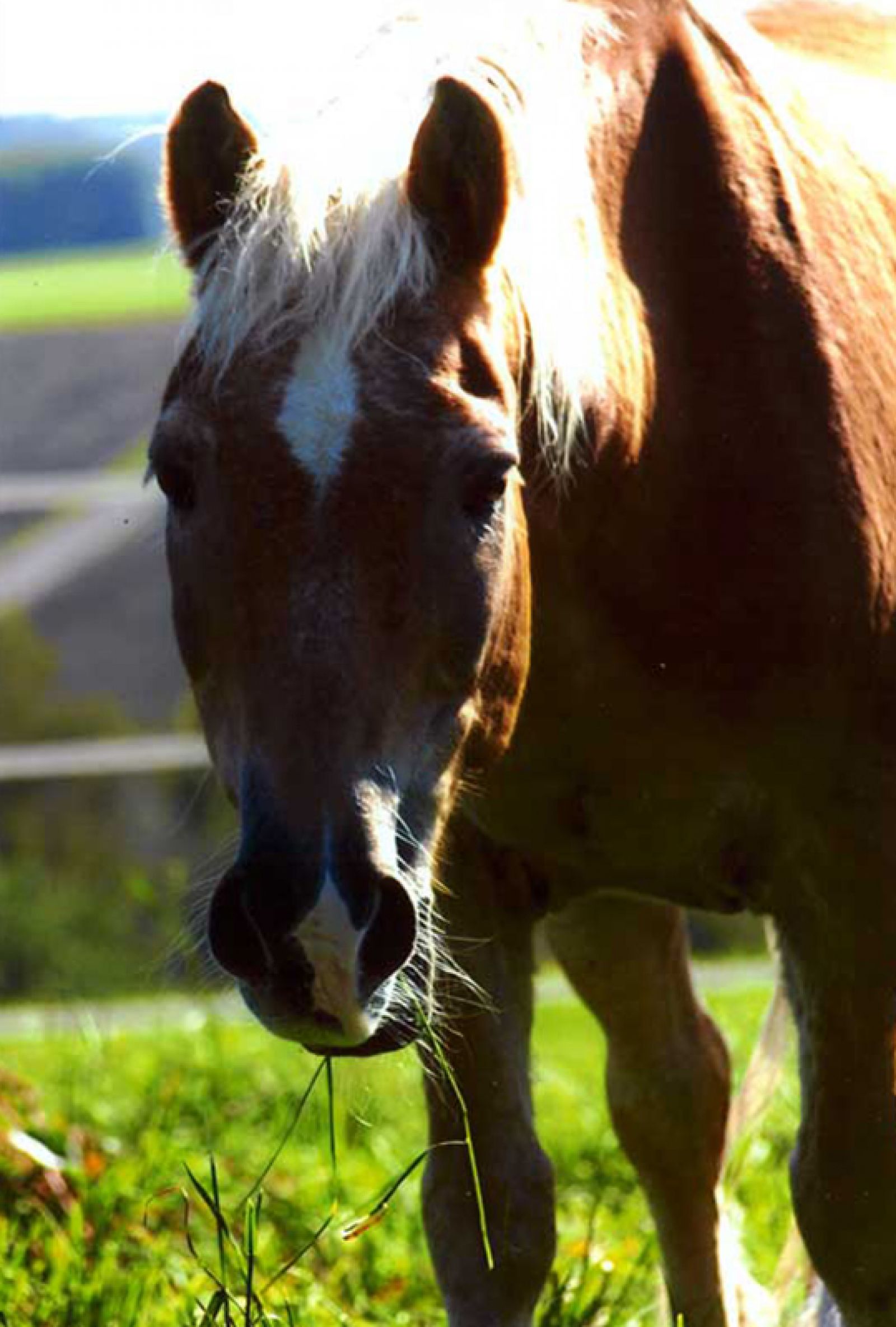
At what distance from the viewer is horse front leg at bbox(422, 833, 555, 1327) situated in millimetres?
3863

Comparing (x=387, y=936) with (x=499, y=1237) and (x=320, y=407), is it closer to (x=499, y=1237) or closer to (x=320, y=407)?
(x=320, y=407)

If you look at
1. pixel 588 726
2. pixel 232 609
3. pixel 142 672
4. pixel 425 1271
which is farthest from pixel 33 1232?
pixel 142 672

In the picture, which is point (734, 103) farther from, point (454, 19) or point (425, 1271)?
point (425, 1271)

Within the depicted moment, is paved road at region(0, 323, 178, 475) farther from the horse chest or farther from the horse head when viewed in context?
the horse head

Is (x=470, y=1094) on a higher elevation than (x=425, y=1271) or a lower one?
higher

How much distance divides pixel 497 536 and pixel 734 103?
95 centimetres

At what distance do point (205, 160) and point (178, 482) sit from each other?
0.45 metres

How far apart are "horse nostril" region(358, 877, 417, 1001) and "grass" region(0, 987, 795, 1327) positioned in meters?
0.33

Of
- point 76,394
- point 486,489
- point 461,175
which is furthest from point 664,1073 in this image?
point 76,394

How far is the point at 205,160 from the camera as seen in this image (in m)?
3.34

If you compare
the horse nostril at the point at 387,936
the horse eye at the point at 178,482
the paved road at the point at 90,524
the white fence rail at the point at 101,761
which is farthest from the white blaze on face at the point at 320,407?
the paved road at the point at 90,524

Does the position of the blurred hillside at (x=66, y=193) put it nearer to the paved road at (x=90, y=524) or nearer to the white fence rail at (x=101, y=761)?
the paved road at (x=90, y=524)

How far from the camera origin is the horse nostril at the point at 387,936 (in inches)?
115

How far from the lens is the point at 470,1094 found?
12.7 feet
